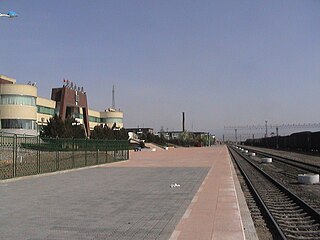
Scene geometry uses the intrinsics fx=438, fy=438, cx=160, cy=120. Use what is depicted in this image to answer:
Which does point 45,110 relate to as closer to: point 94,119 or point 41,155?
point 94,119

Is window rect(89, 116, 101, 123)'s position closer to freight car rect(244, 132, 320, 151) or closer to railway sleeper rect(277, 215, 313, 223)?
freight car rect(244, 132, 320, 151)

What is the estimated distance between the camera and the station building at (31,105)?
6506cm

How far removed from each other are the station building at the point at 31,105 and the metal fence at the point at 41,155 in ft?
Result: 106

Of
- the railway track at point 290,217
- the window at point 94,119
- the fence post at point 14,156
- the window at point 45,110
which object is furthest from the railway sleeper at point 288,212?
the window at point 94,119

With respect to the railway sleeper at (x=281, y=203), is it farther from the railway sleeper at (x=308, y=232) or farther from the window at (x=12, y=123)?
the window at (x=12, y=123)

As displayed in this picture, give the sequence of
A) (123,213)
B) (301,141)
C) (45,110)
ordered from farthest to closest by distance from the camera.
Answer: (45,110) < (301,141) < (123,213)

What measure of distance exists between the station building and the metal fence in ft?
106

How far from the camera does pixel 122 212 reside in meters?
9.59

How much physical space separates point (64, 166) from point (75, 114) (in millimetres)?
65569

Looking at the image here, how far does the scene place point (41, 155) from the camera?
19922 mm

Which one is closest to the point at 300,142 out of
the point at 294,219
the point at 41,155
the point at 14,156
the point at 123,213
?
the point at 41,155

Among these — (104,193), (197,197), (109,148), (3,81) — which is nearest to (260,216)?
(197,197)

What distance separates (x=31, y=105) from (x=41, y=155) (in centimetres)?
4954

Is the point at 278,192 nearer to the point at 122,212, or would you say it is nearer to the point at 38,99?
the point at 122,212
